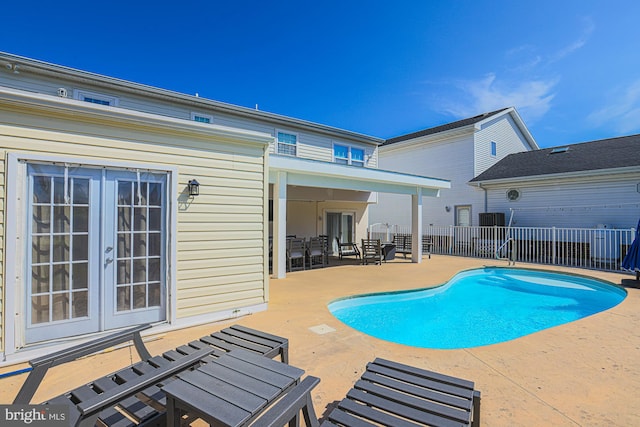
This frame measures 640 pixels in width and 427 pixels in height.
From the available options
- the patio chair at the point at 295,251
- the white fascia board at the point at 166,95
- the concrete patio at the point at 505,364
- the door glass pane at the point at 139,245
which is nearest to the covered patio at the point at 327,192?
the patio chair at the point at 295,251

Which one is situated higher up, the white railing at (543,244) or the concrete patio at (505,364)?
the white railing at (543,244)

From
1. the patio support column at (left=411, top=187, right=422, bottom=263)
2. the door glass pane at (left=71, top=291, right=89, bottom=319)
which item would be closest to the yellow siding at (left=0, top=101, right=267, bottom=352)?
the door glass pane at (left=71, top=291, right=89, bottom=319)

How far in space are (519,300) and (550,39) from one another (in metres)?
8.60

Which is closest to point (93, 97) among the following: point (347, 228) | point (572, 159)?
point (347, 228)

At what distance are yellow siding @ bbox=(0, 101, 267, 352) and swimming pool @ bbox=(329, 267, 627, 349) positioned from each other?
221 cm

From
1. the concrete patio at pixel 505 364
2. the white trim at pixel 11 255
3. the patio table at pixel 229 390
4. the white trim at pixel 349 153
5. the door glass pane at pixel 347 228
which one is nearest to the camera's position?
the patio table at pixel 229 390

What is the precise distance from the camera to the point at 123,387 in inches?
73.8

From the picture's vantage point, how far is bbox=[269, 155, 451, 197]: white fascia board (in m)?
7.92

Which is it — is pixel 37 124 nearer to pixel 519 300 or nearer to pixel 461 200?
pixel 519 300

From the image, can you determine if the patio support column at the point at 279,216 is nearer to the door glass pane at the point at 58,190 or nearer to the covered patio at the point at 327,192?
the covered patio at the point at 327,192

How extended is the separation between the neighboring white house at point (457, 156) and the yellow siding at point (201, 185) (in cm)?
1438

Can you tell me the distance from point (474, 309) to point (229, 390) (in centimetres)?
667

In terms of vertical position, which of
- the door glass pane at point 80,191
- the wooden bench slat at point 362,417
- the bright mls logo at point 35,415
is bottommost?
the bright mls logo at point 35,415

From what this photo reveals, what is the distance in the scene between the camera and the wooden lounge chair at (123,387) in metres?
1.77
